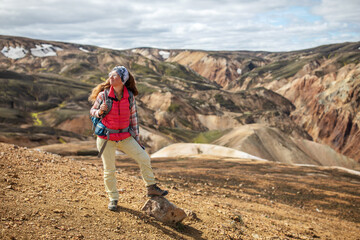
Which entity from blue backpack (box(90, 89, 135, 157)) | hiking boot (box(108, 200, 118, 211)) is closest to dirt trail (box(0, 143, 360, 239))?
hiking boot (box(108, 200, 118, 211))

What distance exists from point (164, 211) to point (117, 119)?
1.86 metres

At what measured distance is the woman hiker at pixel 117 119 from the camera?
224 inches

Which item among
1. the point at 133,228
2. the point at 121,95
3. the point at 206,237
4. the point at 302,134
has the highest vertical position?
the point at 121,95

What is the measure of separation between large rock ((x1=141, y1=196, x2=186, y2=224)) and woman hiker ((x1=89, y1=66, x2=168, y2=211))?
465 millimetres

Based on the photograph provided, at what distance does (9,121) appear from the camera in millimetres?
47469

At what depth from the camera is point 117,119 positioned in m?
5.72

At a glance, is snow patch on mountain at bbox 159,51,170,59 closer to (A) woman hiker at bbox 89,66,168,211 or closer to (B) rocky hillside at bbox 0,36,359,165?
(B) rocky hillside at bbox 0,36,359,165

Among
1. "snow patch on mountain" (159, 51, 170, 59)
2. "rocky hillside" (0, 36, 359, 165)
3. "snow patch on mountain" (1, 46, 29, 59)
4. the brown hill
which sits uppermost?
"snow patch on mountain" (159, 51, 170, 59)

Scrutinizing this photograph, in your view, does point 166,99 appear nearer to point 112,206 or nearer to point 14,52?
point 112,206

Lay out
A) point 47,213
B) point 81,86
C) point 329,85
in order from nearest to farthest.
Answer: point 47,213
point 81,86
point 329,85

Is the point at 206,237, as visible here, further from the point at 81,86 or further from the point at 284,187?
the point at 81,86

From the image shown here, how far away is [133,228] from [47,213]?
1.38m

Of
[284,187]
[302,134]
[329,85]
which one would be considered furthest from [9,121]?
[329,85]

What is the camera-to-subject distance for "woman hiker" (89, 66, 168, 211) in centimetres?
569
